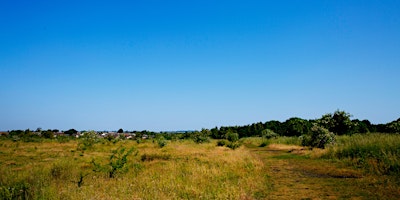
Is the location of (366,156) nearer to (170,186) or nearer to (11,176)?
(170,186)

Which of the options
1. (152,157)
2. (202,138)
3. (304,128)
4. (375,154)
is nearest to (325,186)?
(375,154)

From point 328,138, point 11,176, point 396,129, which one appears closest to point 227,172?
point 11,176

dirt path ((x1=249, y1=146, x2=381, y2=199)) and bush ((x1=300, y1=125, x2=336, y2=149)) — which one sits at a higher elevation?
bush ((x1=300, y1=125, x2=336, y2=149))

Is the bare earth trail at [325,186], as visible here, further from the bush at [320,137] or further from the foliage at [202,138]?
the foliage at [202,138]

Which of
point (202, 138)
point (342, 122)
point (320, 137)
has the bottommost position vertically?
point (202, 138)

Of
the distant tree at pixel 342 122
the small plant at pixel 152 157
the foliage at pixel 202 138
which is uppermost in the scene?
the distant tree at pixel 342 122

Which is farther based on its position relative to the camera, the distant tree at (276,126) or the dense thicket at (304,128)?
the distant tree at (276,126)

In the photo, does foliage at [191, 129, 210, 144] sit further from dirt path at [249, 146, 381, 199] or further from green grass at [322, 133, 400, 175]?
dirt path at [249, 146, 381, 199]

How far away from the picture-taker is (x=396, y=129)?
32.0 m

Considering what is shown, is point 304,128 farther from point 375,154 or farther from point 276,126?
point 375,154

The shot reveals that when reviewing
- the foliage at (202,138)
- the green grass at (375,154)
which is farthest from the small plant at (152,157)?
the foliage at (202,138)

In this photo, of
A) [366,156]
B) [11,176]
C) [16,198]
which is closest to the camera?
[16,198]

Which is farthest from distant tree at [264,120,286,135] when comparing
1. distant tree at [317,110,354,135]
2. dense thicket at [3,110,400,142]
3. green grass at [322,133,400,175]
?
green grass at [322,133,400,175]

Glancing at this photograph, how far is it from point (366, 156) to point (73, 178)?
15.6 m
